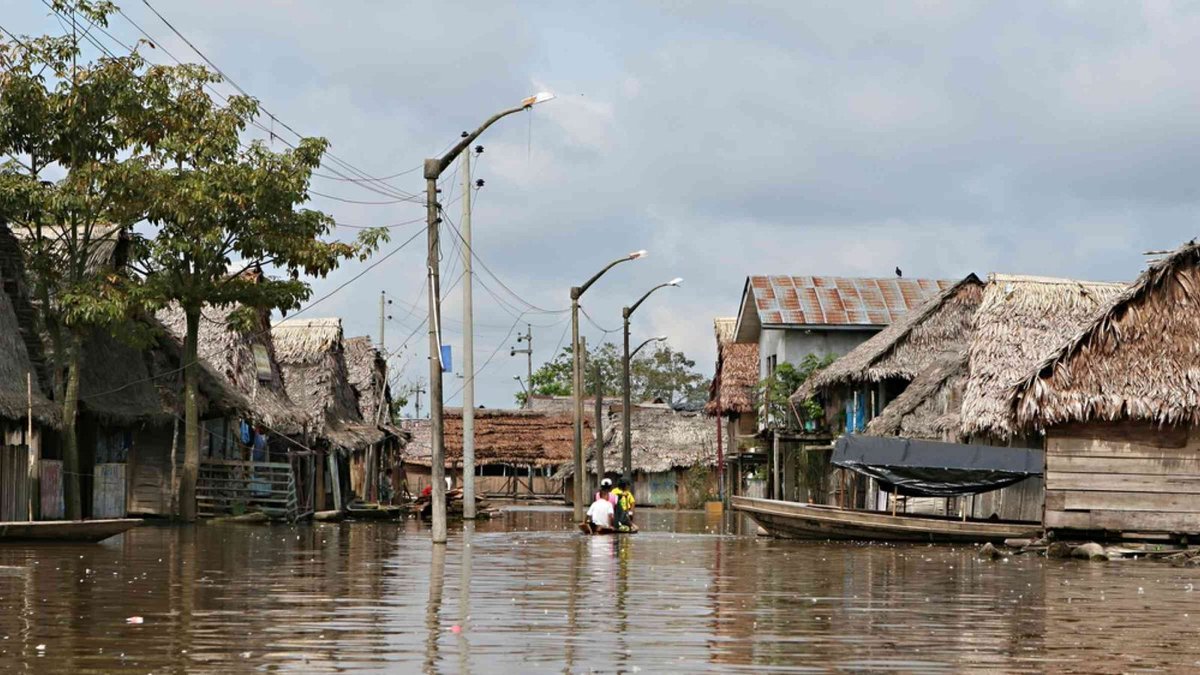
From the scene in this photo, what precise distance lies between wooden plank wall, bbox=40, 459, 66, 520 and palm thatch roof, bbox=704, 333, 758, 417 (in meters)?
33.0

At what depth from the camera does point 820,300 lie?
53938 millimetres

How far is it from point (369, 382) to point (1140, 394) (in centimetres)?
3429

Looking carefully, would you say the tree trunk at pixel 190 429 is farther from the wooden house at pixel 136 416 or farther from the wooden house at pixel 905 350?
the wooden house at pixel 905 350

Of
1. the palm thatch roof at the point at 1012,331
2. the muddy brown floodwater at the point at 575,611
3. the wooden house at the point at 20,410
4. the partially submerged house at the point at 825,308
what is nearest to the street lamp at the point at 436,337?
the muddy brown floodwater at the point at 575,611

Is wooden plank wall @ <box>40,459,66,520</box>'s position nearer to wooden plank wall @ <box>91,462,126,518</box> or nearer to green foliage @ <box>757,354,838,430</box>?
wooden plank wall @ <box>91,462,126,518</box>

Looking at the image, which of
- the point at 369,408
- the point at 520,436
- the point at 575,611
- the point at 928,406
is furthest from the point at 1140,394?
the point at 520,436

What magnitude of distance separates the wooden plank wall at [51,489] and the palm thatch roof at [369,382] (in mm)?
23369

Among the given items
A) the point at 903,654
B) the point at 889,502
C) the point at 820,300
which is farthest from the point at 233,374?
the point at 903,654

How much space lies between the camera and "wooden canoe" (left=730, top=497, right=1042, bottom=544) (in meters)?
29.0

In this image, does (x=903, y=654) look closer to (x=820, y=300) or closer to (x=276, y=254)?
(x=276, y=254)

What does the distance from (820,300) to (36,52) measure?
29389mm

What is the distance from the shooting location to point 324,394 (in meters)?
48.5

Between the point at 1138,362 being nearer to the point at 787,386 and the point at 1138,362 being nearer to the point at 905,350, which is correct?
the point at 905,350

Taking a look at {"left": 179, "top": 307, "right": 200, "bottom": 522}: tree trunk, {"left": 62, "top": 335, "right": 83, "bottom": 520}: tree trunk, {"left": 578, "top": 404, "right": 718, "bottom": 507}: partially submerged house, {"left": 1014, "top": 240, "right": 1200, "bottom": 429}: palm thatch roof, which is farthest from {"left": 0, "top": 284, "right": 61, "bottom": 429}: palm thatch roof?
{"left": 578, "top": 404, "right": 718, "bottom": 507}: partially submerged house
